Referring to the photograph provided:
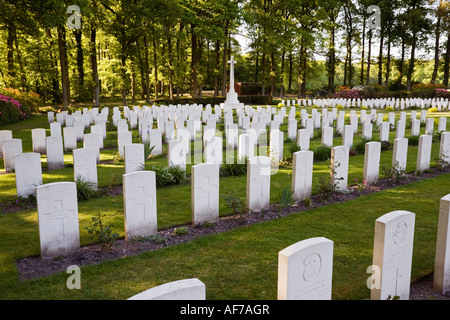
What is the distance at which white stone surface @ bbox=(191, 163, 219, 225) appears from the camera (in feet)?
18.1

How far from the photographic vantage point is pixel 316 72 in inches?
1842

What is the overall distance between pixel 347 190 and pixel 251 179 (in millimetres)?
2414

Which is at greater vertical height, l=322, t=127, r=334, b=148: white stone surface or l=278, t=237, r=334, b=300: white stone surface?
l=322, t=127, r=334, b=148: white stone surface

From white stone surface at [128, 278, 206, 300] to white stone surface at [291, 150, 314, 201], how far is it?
4.46 metres

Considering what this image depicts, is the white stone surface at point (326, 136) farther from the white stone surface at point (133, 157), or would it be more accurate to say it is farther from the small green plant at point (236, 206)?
the white stone surface at point (133, 157)

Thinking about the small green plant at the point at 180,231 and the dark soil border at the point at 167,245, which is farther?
the small green plant at the point at 180,231

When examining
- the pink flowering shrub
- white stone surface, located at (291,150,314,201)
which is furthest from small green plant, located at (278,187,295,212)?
the pink flowering shrub

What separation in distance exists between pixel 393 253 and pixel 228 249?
219 centimetres

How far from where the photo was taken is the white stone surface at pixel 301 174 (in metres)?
6.55

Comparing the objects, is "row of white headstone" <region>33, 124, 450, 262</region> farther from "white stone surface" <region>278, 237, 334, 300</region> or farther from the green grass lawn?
"white stone surface" <region>278, 237, 334, 300</region>

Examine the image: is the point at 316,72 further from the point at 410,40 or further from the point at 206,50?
the point at 206,50

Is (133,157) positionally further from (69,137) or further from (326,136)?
(326,136)

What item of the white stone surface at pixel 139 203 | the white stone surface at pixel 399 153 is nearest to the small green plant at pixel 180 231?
the white stone surface at pixel 139 203

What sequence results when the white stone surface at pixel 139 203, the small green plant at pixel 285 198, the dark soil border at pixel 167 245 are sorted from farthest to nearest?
the small green plant at pixel 285 198
the white stone surface at pixel 139 203
the dark soil border at pixel 167 245
